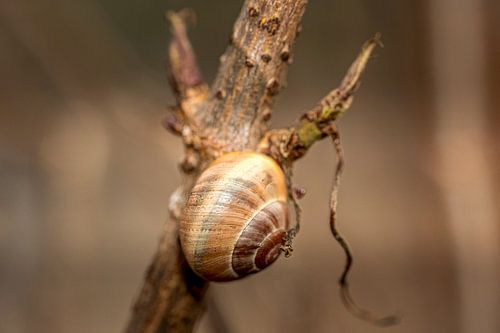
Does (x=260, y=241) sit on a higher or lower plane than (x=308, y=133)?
lower

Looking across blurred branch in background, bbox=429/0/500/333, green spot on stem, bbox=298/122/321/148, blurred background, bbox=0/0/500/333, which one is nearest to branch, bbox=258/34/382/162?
green spot on stem, bbox=298/122/321/148

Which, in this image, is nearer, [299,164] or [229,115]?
[229,115]

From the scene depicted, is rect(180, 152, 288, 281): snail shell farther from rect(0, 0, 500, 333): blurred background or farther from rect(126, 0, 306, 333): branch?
rect(0, 0, 500, 333): blurred background

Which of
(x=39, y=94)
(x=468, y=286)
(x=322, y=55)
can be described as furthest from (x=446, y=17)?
(x=39, y=94)

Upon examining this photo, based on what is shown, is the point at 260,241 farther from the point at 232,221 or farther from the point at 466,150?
the point at 466,150

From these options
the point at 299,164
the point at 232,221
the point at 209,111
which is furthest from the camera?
the point at 299,164

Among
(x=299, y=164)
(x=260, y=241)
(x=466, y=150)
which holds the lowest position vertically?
(x=260, y=241)

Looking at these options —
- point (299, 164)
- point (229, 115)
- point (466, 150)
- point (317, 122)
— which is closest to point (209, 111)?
point (229, 115)
